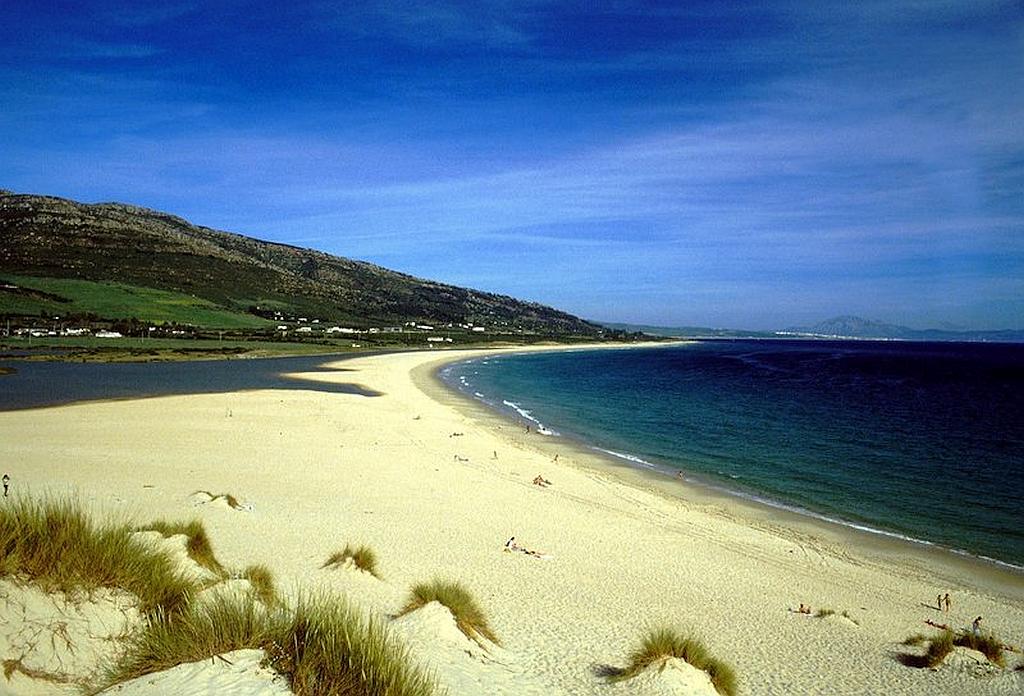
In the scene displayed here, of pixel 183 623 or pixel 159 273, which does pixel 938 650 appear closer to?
pixel 183 623

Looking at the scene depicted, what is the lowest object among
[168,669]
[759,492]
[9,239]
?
[759,492]

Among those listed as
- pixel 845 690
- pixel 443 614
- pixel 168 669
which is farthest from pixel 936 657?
pixel 168 669

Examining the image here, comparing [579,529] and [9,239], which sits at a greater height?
[9,239]

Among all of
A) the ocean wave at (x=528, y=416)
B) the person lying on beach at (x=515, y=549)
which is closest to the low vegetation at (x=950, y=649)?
the person lying on beach at (x=515, y=549)

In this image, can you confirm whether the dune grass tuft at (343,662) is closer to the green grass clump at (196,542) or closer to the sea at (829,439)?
the green grass clump at (196,542)

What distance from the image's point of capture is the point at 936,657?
8.58m

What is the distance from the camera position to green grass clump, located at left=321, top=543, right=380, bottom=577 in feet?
32.1

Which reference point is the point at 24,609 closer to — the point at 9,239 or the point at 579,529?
the point at 579,529

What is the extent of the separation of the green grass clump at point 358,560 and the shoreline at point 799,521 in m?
11.2

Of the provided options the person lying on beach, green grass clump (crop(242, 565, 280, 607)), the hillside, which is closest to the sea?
the person lying on beach

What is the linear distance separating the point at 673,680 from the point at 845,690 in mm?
2878

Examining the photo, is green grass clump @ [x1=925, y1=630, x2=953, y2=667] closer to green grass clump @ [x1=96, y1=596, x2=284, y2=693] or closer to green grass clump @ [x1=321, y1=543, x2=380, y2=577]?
green grass clump @ [x1=321, y1=543, x2=380, y2=577]

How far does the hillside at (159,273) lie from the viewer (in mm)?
109500

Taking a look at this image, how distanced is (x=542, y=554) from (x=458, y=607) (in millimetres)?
5566
